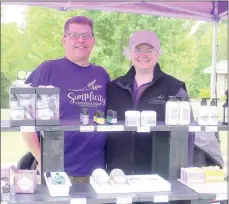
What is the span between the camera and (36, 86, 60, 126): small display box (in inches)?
82.6

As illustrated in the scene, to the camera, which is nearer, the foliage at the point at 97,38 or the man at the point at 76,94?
the man at the point at 76,94

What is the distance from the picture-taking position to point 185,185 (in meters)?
2.35

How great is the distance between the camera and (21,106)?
6.89 feet

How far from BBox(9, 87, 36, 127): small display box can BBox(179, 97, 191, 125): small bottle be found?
2.91 feet

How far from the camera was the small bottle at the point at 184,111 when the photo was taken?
228cm

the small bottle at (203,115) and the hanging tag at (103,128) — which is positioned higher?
the small bottle at (203,115)

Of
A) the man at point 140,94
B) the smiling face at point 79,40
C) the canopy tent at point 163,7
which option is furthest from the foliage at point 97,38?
the man at point 140,94

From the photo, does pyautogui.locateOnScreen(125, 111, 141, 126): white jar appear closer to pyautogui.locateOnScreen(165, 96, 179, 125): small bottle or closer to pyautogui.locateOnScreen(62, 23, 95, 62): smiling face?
pyautogui.locateOnScreen(165, 96, 179, 125): small bottle

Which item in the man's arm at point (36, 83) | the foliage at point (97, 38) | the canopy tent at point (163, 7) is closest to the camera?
the man's arm at point (36, 83)

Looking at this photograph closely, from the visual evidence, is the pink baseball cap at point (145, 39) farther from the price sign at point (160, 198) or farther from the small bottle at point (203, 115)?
the price sign at point (160, 198)

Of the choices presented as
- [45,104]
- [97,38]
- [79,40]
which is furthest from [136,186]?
[97,38]

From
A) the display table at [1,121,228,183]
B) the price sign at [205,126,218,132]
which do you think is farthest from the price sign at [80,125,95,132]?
the price sign at [205,126,218,132]

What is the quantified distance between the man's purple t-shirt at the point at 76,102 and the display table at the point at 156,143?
1.42 feet

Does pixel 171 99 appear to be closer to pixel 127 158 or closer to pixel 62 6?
pixel 127 158
